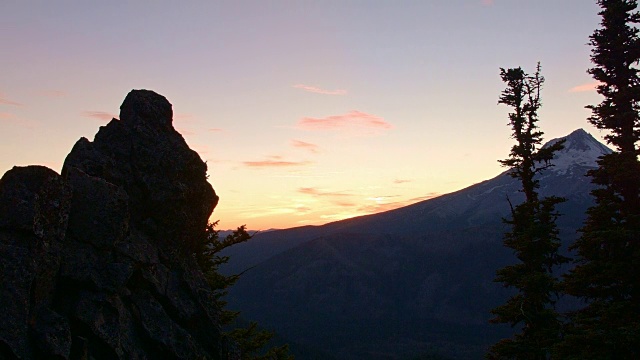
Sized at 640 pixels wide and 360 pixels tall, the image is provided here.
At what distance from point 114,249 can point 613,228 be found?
22093 mm

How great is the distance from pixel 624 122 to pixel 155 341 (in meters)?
24.8

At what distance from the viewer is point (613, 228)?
887 inches

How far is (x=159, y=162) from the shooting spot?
64.5ft

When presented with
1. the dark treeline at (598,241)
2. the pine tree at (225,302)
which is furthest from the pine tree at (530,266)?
the pine tree at (225,302)

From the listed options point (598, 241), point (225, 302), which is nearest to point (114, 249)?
point (225, 302)

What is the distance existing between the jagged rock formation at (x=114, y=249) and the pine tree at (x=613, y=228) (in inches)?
646

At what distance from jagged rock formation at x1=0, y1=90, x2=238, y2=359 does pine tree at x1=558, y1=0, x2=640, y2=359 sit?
16.4 metres

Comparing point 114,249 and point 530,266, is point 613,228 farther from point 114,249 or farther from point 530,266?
point 114,249

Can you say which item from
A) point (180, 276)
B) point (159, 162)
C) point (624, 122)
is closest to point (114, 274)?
point (180, 276)

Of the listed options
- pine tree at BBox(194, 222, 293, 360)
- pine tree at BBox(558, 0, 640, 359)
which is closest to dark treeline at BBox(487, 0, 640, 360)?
pine tree at BBox(558, 0, 640, 359)

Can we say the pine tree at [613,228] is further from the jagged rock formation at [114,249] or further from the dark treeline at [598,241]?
the jagged rock formation at [114,249]

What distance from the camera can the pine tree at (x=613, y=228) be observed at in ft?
68.9

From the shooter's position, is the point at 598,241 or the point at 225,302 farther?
the point at 225,302

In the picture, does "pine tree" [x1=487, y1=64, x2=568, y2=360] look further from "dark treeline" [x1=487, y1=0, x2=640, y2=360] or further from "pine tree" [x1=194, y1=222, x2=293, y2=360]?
"pine tree" [x1=194, y1=222, x2=293, y2=360]
